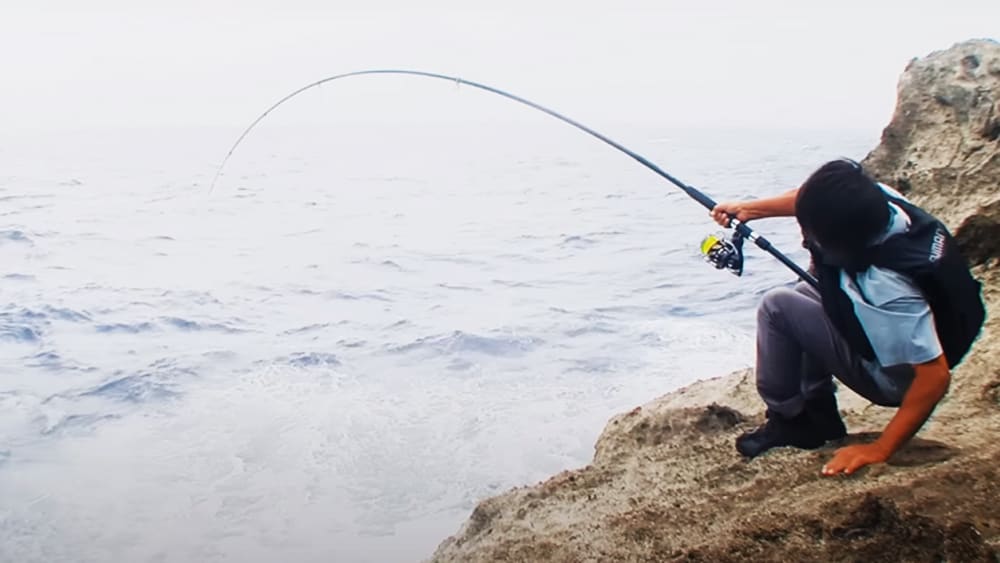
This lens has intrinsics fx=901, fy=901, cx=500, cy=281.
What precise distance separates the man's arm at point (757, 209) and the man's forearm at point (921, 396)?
53 centimetres

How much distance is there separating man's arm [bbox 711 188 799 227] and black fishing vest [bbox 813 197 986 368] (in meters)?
0.26

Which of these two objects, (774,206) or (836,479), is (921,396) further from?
(774,206)

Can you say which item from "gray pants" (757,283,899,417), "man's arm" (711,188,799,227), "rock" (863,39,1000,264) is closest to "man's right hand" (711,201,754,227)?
"man's arm" (711,188,799,227)

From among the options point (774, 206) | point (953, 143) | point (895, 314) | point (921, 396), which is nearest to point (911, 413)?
point (921, 396)

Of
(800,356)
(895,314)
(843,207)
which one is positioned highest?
(843,207)

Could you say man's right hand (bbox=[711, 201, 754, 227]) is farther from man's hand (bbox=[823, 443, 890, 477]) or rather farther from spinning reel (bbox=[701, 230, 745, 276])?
man's hand (bbox=[823, 443, 890, 477])

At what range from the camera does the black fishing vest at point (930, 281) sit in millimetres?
1949

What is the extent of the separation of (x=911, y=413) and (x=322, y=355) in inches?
311

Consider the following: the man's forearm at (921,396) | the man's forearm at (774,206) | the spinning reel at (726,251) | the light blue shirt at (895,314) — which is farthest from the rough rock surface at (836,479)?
the man's forearm at (774,206)

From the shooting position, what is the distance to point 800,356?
7.93 feet

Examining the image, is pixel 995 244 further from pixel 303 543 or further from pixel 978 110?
pixel 303 543

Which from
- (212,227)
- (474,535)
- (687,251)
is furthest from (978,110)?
(212,227)

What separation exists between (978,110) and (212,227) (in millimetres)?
15777

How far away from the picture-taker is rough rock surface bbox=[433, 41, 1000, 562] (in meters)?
1.91
